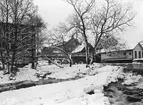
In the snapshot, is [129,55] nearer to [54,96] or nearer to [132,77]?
[132,77]

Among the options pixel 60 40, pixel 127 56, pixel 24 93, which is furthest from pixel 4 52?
pixel 127 56

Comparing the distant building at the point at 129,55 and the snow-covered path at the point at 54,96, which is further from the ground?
the distant building at the point at 129,55

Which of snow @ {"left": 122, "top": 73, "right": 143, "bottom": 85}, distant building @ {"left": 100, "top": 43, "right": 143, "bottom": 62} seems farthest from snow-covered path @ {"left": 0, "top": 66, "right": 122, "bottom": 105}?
distant building @ {"left": 100, "top": 43, "right": 143, "bottom": 62}

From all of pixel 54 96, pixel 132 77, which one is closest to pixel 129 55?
pixel 132 77

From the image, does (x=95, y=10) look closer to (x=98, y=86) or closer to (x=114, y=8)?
(x=114, y=8)

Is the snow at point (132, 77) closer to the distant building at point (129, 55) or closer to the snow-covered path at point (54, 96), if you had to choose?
the snow-covered path at point (54, 96)

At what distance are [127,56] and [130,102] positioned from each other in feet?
84.4

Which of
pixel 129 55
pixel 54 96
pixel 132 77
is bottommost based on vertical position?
pixel 54 96

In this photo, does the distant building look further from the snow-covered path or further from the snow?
the snow-covered path

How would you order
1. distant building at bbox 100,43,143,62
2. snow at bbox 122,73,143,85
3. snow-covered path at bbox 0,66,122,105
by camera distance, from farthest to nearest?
distant building at bbox 100,43,143,62
snow at bbox 122,73,143,85
snow-covered path at bbox 0,66,122,105

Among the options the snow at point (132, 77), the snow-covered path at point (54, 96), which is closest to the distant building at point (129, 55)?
the snow at point (132, 77)

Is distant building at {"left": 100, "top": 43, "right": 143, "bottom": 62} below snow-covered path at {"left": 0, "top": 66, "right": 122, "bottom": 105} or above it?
above

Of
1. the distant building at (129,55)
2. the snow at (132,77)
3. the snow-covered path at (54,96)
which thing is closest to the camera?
the snow-covered path at (54,96)

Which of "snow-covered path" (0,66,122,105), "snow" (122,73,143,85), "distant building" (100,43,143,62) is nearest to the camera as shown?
"snow-covered path" (0,66,122,105)
